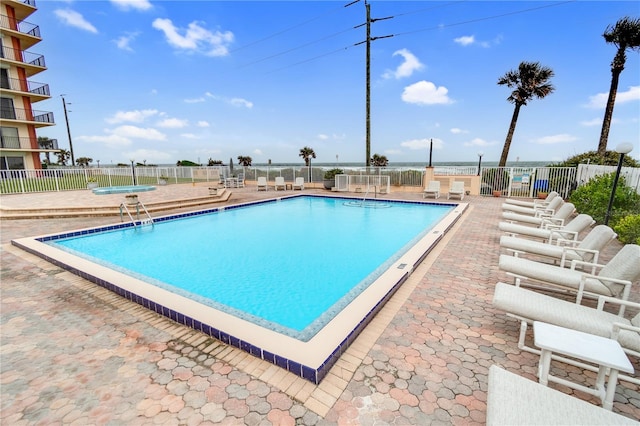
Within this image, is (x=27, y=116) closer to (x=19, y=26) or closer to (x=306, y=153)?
(x=19, y=26)

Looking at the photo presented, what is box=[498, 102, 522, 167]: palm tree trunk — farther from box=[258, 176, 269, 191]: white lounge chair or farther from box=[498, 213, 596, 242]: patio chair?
box=[258, 176, 269, 191]: white lounge chair

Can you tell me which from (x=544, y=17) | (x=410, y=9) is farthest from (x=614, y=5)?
(x=410, y=9)

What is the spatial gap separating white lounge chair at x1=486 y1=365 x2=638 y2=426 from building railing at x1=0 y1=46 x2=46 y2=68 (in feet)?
104

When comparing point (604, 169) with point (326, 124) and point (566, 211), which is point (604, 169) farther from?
point (326, 124)

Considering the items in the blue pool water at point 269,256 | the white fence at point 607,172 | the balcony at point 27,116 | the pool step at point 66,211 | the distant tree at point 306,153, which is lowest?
the blue pool water at point 269,256

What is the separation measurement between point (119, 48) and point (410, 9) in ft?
61.3

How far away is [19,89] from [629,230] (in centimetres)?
3312

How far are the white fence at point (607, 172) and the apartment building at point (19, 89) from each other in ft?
107

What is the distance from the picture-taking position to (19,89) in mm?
20766

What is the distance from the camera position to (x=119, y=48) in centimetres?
1911

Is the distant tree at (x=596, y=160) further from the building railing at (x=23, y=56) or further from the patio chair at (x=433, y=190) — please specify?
the building railing at (x=23, y=56)

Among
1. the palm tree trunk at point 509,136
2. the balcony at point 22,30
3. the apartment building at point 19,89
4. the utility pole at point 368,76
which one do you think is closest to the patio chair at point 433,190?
the utility pole at point 368,76

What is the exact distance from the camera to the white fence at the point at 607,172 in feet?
24.5

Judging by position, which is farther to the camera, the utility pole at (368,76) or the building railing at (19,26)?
the building railing at (19,26)
